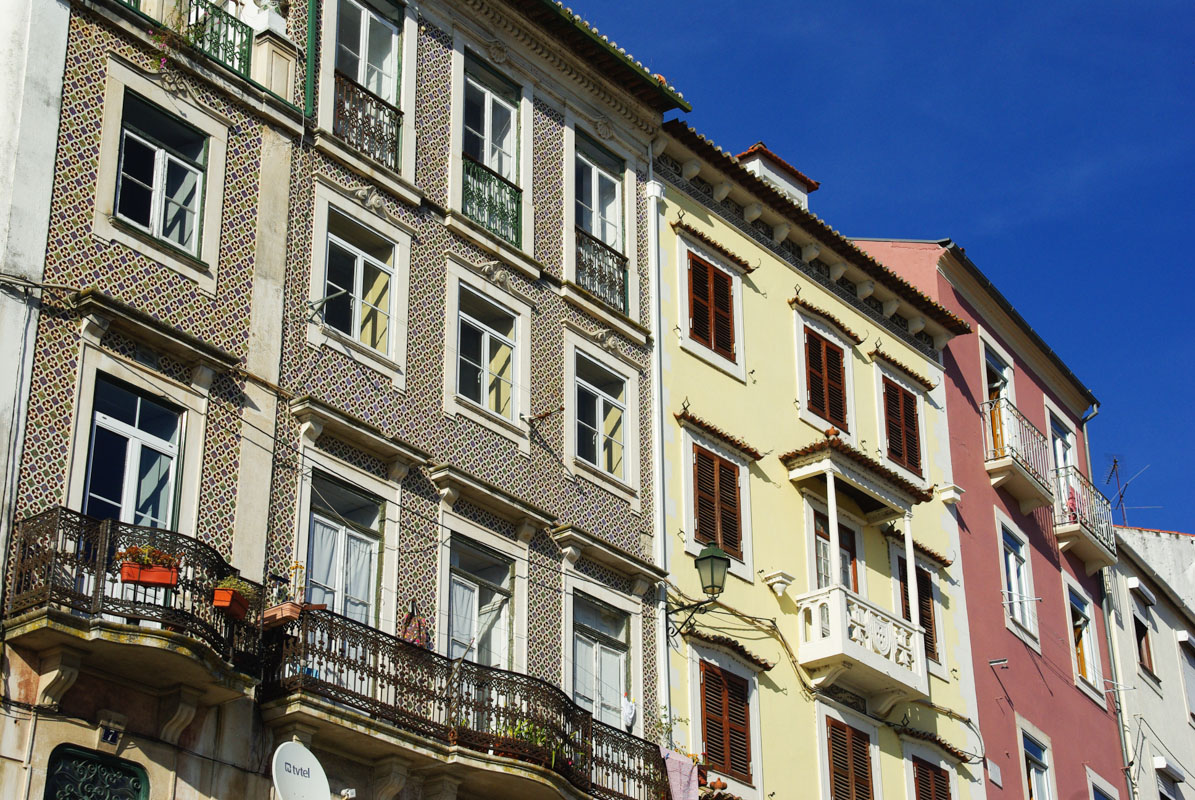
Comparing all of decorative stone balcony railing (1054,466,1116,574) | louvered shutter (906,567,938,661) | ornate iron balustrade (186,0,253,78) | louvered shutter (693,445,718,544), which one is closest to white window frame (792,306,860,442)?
louvered shutter (906,567,938,661)

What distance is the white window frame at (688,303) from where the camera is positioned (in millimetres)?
25781

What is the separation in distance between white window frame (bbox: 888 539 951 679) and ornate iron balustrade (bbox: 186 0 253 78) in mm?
12711

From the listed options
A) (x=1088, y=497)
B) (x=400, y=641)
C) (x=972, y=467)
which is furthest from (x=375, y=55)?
(x=1088, y=497)

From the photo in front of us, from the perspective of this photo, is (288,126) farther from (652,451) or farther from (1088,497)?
(1088,497)

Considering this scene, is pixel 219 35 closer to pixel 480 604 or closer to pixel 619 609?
pixel 480 604

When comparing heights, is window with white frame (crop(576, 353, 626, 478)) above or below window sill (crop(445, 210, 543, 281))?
below

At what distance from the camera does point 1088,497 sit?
3572 cm

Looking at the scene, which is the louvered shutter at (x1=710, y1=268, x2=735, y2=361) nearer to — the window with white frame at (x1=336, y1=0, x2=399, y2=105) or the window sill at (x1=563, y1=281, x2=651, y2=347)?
the window sill at (x1=563, y1=281, x2=651, y2=347)

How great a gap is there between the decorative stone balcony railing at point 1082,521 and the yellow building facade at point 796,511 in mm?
4762

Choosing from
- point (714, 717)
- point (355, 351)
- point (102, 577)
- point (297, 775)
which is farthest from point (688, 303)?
point (102, 577)

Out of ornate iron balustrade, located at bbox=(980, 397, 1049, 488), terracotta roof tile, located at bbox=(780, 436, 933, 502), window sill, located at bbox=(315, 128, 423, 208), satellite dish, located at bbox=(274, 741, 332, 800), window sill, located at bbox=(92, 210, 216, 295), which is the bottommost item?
satellite dish, located at bbox=(274, 741, 332, 800)

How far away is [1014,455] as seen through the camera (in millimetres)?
32344

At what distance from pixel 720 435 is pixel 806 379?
3015 millimetres

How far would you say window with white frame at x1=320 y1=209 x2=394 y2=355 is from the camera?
66.9 ft
